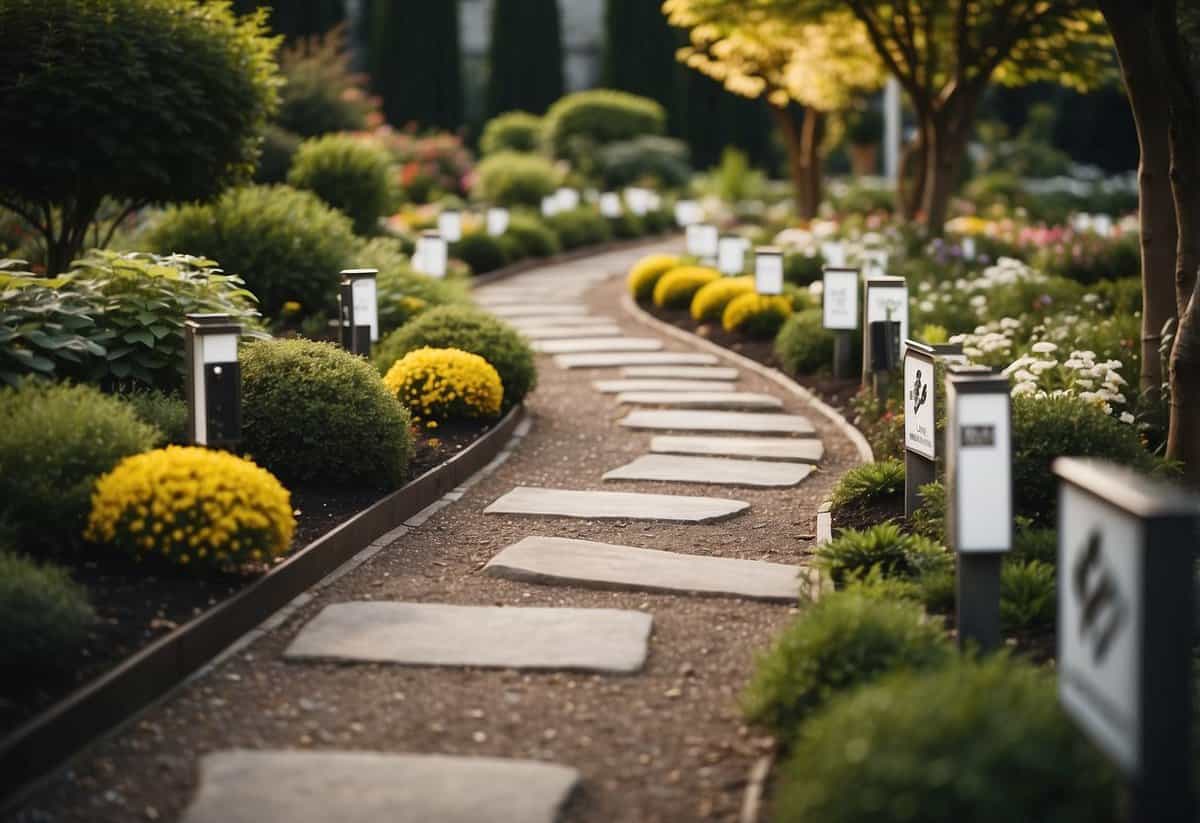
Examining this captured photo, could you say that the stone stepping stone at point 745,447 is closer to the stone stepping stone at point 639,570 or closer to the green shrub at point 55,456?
the stone stepping stone at point 639,570

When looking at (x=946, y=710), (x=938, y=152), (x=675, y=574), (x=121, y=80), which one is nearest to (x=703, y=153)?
(x=938, y=152)

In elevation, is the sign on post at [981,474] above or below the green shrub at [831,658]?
above

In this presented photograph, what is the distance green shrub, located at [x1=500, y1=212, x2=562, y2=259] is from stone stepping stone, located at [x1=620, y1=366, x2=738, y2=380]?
792cm

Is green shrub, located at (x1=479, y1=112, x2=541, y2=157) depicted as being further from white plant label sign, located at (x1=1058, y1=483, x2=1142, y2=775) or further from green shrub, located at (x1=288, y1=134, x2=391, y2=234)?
white plant label sign, located at (x1=1058, y1=483, x2=1142, y2=775)

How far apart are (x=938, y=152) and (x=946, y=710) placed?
47.6ft

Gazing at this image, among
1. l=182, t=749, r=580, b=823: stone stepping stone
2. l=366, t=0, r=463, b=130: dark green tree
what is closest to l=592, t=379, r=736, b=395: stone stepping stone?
l=182, t=749, r=580, b=823: stone stepping stone

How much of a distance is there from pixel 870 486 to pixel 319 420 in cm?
268

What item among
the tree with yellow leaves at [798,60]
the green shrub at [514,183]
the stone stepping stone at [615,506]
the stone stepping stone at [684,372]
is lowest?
the stone stepping stone at [615,506]

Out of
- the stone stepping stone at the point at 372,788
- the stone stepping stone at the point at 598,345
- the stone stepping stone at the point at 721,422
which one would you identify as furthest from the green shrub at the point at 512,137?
the stone stepping stone at the point at 372,788

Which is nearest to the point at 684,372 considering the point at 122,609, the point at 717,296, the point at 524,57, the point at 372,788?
the point at 717,296

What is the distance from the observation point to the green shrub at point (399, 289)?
11211 millimetres

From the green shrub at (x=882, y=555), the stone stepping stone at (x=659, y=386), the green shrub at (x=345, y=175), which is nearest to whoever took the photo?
the green shrub at (x=882, y=555)

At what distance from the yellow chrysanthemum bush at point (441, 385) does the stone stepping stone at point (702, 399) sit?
1790mm

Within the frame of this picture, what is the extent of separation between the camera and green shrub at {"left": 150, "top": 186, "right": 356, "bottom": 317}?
1045cm
